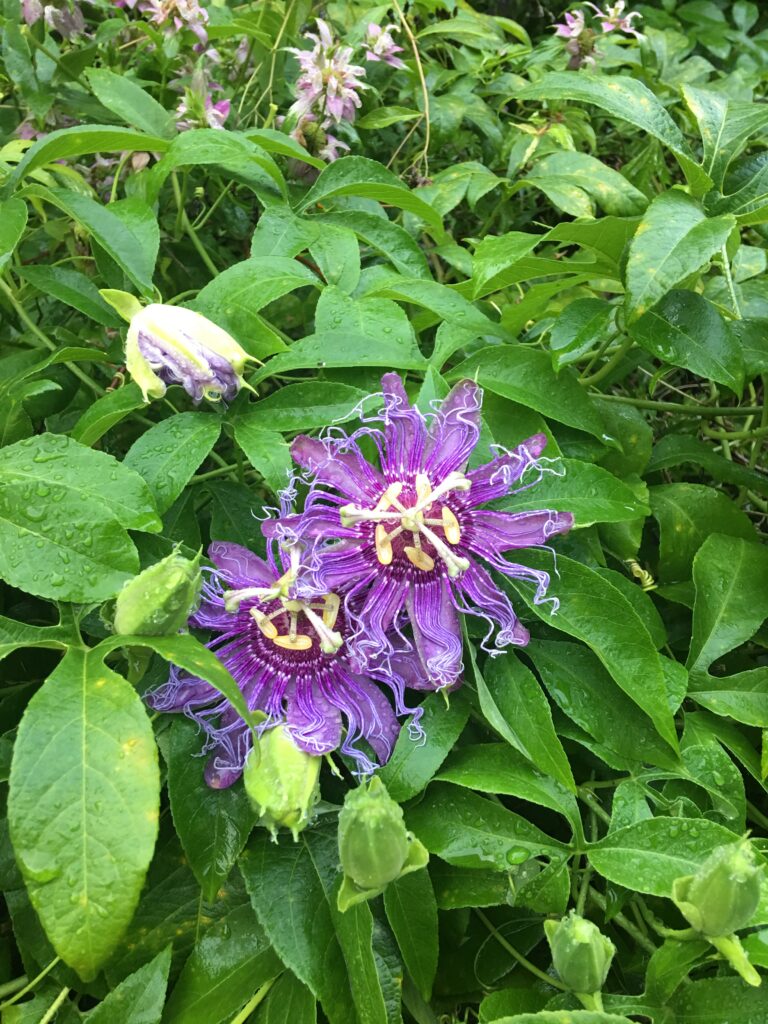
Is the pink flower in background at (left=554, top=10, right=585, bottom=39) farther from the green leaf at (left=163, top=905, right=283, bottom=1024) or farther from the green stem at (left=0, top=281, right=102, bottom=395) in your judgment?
the green leaf at (left=163, top=905, right=283, bottom=1024)

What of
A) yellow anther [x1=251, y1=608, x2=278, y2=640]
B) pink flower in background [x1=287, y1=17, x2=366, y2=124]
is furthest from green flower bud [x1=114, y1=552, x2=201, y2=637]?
pink flower in background [x1=287, y1=17, x2=366, y2=124]

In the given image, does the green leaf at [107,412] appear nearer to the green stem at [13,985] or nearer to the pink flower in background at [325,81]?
the green stem at [13,985]

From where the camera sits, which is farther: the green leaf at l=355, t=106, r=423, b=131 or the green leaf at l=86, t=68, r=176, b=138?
the green leaf at l=355, t=106, r=423, b=131

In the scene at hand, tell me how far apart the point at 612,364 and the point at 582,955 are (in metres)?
0.73

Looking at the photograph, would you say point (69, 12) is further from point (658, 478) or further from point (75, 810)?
point (75, 810)

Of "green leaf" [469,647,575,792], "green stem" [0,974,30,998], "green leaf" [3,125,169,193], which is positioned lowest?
"green stem" [0,974,30,998]

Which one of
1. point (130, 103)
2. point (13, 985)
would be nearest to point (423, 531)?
point (13, 985)

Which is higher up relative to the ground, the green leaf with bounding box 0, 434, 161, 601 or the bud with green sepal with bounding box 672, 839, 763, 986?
the green leaf with bounding box 0, 434, 161, 601

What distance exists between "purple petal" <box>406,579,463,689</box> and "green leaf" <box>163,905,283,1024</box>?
25 cm

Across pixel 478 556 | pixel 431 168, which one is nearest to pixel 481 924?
pixel 478 556

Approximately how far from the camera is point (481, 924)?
37.7 inches

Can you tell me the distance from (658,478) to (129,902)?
1013 mm

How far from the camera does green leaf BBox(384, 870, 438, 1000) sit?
83 cm

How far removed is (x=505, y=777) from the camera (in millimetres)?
848
